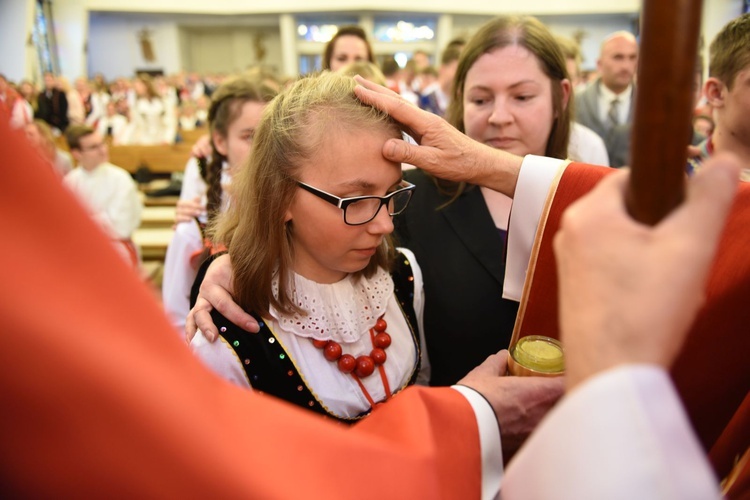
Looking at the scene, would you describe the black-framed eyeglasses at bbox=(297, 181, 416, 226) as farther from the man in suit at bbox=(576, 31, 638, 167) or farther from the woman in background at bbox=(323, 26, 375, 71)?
the man in suit at bbox=(576, 31, 638, 167)

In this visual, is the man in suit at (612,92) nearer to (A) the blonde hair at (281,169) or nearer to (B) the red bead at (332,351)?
(A) the blonde hair at (281,169)

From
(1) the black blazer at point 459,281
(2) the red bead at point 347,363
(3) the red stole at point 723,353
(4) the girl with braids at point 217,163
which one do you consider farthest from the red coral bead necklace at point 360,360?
(4) the girl with braids at point 217,163

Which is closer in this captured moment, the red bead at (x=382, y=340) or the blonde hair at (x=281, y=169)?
the blonde hair at (x=281, y=169)

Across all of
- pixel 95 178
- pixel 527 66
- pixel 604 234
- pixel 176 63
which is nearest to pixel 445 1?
pixel 176 63

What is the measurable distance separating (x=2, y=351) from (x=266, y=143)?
3.35 feet

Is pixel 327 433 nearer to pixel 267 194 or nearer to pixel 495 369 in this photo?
pixel 495 369

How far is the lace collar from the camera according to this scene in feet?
4.28

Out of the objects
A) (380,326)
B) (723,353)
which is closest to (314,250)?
(380,326)

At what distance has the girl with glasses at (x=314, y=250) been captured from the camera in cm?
123

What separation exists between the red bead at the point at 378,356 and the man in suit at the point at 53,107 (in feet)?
42.4

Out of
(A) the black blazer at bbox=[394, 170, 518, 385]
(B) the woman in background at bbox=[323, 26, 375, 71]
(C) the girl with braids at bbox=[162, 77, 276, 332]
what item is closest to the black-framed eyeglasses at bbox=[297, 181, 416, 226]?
(A) the black blazer at bbox=[394, 170, 518, 385]

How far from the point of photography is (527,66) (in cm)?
177

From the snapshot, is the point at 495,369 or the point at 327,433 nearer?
the point at 327,433

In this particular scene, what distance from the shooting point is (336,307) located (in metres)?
1.36
